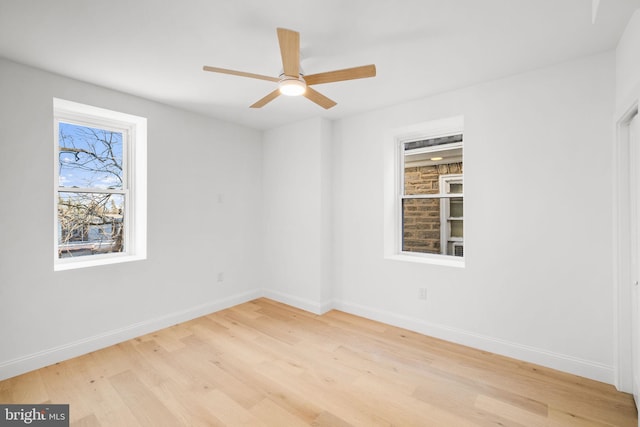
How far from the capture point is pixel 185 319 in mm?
3586

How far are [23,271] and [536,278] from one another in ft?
14.3

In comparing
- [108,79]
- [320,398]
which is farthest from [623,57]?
[108,79]

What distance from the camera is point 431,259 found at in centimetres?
339

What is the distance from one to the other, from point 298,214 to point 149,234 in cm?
181

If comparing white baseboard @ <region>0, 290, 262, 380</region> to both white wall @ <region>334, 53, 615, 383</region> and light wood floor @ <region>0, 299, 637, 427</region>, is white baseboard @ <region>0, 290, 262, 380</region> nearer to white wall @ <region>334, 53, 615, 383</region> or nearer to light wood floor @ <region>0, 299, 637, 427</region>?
light wood floor @ <region>0, 299, 637, 427</region>

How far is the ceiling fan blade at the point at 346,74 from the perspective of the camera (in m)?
1.90

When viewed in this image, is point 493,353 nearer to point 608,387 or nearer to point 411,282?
point 608,387

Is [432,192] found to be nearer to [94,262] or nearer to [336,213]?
[336,213]

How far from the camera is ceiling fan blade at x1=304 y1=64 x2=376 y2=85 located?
6.23 ft

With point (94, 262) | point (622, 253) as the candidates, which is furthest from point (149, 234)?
point (622, 253)

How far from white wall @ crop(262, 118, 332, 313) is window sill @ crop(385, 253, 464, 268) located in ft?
3.13

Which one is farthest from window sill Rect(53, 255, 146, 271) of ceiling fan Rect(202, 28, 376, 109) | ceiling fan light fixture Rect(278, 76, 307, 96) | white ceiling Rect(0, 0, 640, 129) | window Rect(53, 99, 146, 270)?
ceiling fan light fixture Rect(278, 76, 307, 96)

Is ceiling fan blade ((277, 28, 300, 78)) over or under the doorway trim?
over

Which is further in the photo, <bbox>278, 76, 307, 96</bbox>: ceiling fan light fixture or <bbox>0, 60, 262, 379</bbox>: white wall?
<bbox>0, 60, 262, 379</bbox>: white wall
